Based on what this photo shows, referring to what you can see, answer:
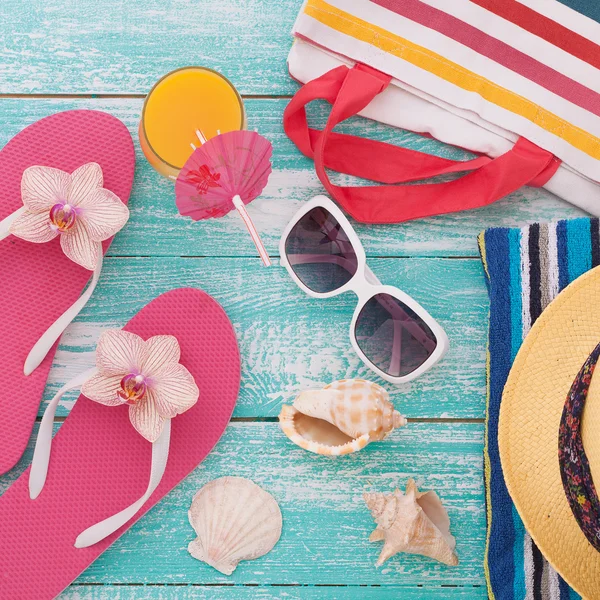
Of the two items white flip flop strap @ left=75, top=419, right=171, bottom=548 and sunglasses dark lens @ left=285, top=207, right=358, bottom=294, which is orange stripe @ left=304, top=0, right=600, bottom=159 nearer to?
sunglasses dark lens @ left=285, top=207, right=358, bottom=294

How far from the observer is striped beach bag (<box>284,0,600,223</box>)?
0.67 m

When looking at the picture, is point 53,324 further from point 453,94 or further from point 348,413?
point 453,94

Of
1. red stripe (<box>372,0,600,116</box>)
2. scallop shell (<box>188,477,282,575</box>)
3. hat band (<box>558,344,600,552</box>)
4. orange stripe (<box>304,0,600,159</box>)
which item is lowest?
scallop shell (<box>188,477,282,575</box>)

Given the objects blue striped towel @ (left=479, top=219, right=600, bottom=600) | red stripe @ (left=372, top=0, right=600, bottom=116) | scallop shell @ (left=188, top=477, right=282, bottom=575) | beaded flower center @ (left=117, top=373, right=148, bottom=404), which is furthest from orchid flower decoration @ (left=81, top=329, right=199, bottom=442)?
red stripe @ (left=372, top=0, right=600, bottom=116)

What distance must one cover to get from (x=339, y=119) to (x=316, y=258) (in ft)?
0.50

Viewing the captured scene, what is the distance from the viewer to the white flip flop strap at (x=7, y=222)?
70 cm

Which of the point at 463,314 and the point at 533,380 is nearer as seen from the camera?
the point at 533,380

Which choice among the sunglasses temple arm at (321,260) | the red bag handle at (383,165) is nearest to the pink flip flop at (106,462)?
the sunglasses temple arm at (321,260)

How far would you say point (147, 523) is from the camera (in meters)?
0.73

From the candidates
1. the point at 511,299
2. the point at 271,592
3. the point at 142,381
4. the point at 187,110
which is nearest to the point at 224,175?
Answer: the point at 187,110

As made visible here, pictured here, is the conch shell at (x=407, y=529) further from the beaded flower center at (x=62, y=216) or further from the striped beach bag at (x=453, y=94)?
the beaded flower center at (x=62, y=216)

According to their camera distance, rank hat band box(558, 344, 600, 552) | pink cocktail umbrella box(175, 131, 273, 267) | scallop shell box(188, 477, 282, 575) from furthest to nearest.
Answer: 1. scallop shell box(188, 477, 282, 575)
2. pink cocktail umbrella box(175, 131, 273, 267)
3. hat band box(558, 344, 600, 552)

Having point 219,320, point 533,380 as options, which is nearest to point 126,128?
point 219,320

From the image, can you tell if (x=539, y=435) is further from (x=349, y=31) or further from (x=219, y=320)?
(x=349, y=31)
